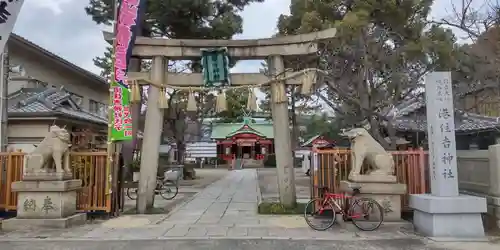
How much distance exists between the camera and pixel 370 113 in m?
15.6

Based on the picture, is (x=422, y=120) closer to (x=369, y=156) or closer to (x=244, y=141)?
(x=369, y=156)

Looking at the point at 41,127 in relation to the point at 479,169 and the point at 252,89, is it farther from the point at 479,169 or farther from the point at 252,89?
the point at 479,169

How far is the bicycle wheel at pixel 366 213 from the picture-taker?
32.2 ft

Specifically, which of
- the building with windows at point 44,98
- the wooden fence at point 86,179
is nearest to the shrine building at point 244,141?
the building with windows at point 44,98

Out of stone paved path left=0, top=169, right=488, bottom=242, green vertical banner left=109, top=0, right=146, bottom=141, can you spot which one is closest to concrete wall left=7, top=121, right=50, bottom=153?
green vertical banner left=109, top=0, right=146, bottom=141

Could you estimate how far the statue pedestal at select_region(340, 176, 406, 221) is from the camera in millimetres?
10242

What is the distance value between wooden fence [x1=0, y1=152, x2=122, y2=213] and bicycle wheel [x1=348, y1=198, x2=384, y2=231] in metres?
6.58

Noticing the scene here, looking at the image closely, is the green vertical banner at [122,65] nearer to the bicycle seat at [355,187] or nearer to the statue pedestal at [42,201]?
the statue pedestal at [42,201]

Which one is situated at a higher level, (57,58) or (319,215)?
(57,58)

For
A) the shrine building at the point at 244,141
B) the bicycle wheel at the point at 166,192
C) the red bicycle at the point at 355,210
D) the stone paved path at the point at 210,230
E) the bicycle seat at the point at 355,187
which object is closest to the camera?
the stone paved path at the point at 210,230

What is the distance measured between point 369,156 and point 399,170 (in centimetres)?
122

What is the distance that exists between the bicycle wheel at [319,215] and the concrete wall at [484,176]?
3.68m

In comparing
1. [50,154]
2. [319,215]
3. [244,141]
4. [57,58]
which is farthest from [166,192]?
[244,141]

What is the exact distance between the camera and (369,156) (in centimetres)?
1064
